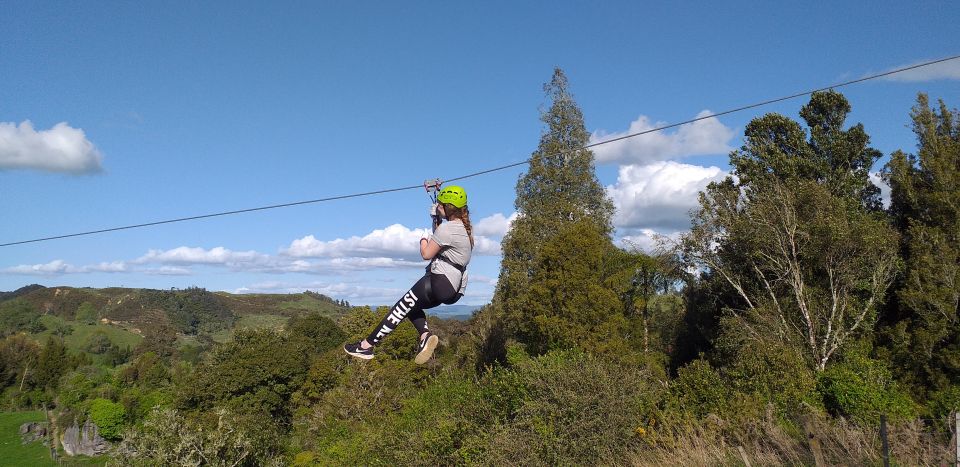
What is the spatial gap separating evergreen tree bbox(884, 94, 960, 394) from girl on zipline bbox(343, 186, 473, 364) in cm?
2357

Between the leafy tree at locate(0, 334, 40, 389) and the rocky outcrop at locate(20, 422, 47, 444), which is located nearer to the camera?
the rocky outcrop at locate(20, 422, 47, 444)

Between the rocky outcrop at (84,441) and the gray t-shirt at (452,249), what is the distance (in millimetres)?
68238

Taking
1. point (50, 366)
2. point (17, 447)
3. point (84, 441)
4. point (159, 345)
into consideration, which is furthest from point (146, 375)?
point (159, 345)

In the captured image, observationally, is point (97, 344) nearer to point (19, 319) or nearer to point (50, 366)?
point (50, 366)

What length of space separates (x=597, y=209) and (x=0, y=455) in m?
68.1

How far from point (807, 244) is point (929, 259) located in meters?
4.11

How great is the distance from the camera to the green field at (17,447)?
61.0 m

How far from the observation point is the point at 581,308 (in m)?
28.2

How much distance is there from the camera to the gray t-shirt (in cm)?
570

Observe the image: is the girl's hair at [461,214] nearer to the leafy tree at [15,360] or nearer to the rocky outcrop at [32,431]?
the rocky outcrop at [32,431]

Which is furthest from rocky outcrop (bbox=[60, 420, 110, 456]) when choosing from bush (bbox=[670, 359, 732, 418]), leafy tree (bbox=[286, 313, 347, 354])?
bush (bbox=[670, 359, 732, 418])

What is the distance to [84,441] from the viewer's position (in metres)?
62.8

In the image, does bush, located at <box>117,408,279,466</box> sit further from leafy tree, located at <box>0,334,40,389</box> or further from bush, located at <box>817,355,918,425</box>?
leafy tree, located at <box>0,334,40,389</box>

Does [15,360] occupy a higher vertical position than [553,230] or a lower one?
lower
